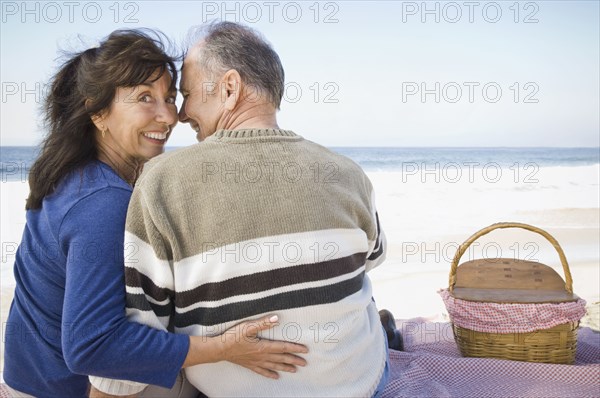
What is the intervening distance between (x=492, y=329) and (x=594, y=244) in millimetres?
4263

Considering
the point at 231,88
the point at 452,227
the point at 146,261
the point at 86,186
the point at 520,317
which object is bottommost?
the point at 452,227

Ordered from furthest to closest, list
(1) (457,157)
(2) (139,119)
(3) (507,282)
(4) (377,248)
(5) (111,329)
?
(1) (457,157) → (3) (507,282) → (4) (377,248) → (2) (139,119) → (5) (111,329)

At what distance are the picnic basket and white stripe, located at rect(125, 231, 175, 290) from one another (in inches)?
58.8

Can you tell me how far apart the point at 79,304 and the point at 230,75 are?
0.70m

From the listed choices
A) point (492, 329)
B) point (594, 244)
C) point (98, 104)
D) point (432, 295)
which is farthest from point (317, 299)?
point (594, 244)

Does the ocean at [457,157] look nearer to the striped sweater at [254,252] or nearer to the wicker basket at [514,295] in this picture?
the wicker basket at [514,295]

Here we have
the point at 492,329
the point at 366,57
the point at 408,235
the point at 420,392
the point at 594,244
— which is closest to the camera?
the point at 420,392

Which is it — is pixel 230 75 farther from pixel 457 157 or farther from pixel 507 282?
pixel 457 157

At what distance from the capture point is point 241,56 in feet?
5.42

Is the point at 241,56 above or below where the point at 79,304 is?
above

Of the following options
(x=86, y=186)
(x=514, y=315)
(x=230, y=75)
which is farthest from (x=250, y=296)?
→ (x=514, y=315)

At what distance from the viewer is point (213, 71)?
65.4 inches

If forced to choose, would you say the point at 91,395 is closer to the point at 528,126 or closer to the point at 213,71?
the point at 213,71

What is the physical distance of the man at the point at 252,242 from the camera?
138 cm
